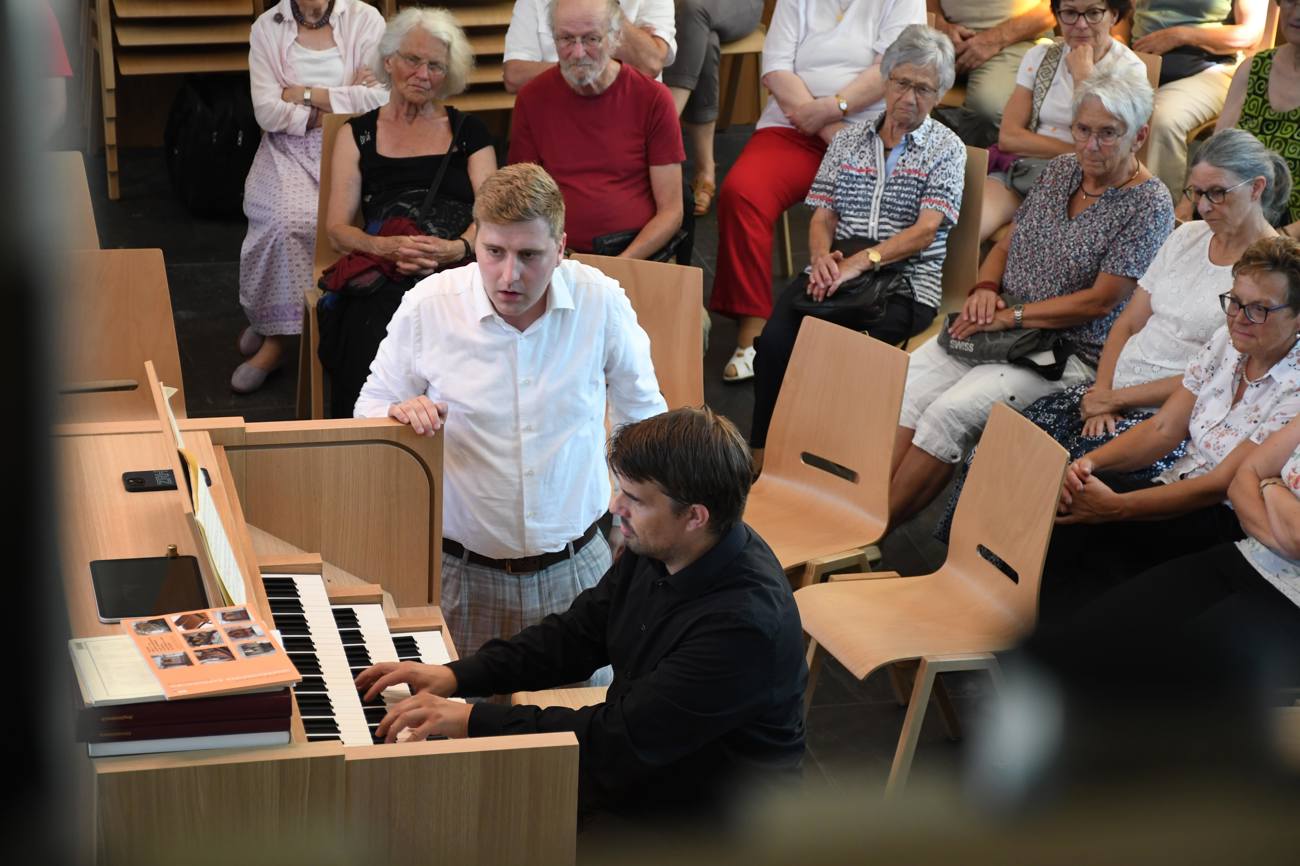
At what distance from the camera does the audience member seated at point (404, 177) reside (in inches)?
154

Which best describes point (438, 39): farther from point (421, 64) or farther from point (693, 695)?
point (693, 695)

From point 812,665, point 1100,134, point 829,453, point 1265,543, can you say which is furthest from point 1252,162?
point 812,665

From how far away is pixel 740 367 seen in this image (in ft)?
15.8

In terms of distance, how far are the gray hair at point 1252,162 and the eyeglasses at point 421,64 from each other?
6.34 feet

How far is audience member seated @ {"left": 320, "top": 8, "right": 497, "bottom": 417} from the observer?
12.8 ft

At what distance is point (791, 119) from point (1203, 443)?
205 centimetres

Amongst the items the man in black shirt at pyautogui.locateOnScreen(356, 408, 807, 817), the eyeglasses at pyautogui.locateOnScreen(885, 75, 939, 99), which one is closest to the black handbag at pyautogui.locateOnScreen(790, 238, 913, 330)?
the eyeglasses at pyautogui.locateOnScreen(885, 75, 939, 99)

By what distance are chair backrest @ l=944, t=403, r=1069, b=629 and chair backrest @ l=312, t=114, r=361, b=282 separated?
1.88 meters

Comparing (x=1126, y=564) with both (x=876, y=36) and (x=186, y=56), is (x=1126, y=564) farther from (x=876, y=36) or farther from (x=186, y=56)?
(x=186, y=56)

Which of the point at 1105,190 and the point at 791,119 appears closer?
the point at 1105,190

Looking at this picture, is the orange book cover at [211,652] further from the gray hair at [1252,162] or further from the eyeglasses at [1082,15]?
the eyeglasses at [1082,15]

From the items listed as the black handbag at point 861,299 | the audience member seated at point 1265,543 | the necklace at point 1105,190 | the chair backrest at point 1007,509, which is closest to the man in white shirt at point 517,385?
the chair backrest at point 1007,509

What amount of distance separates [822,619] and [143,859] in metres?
2.87

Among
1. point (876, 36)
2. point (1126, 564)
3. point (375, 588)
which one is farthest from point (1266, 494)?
point (876, 36)
